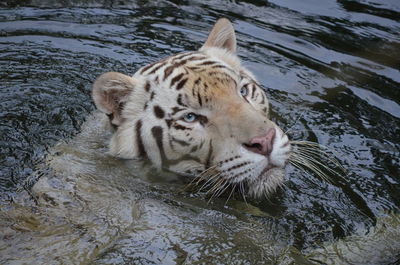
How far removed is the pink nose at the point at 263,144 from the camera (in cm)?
299

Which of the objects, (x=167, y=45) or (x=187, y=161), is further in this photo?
(x=167, y=45)

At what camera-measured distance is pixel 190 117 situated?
3.39 metres

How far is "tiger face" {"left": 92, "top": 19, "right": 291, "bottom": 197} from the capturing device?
3078mm

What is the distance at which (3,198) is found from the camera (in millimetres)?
3320

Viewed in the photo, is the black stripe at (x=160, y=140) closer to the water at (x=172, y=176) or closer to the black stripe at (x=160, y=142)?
the black stripe at (x=160, y=142)

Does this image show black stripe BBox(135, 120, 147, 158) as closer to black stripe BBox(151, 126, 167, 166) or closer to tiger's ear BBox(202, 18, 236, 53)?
black stripe BBox(151, 126, 167, 166)

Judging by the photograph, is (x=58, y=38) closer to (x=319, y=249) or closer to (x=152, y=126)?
(x=152, y=126)

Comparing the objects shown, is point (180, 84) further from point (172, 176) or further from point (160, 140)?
point (172, 176)

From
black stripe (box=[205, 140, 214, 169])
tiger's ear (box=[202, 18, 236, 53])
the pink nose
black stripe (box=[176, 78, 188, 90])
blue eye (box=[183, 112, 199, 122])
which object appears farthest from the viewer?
tiger's ear (box=[202, 18, 236, 53])

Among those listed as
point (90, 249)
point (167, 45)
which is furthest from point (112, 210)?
point (167, 45)

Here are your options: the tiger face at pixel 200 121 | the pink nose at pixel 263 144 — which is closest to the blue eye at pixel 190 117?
the tiger face at pixel 200 121

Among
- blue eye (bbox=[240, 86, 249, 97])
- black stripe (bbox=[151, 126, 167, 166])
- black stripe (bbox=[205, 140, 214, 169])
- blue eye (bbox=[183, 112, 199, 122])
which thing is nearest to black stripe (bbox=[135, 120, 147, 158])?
black stripe (bbox=[151, 126, 167, 166])

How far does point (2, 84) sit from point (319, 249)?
3.05 m

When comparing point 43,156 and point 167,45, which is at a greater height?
point 167,45
